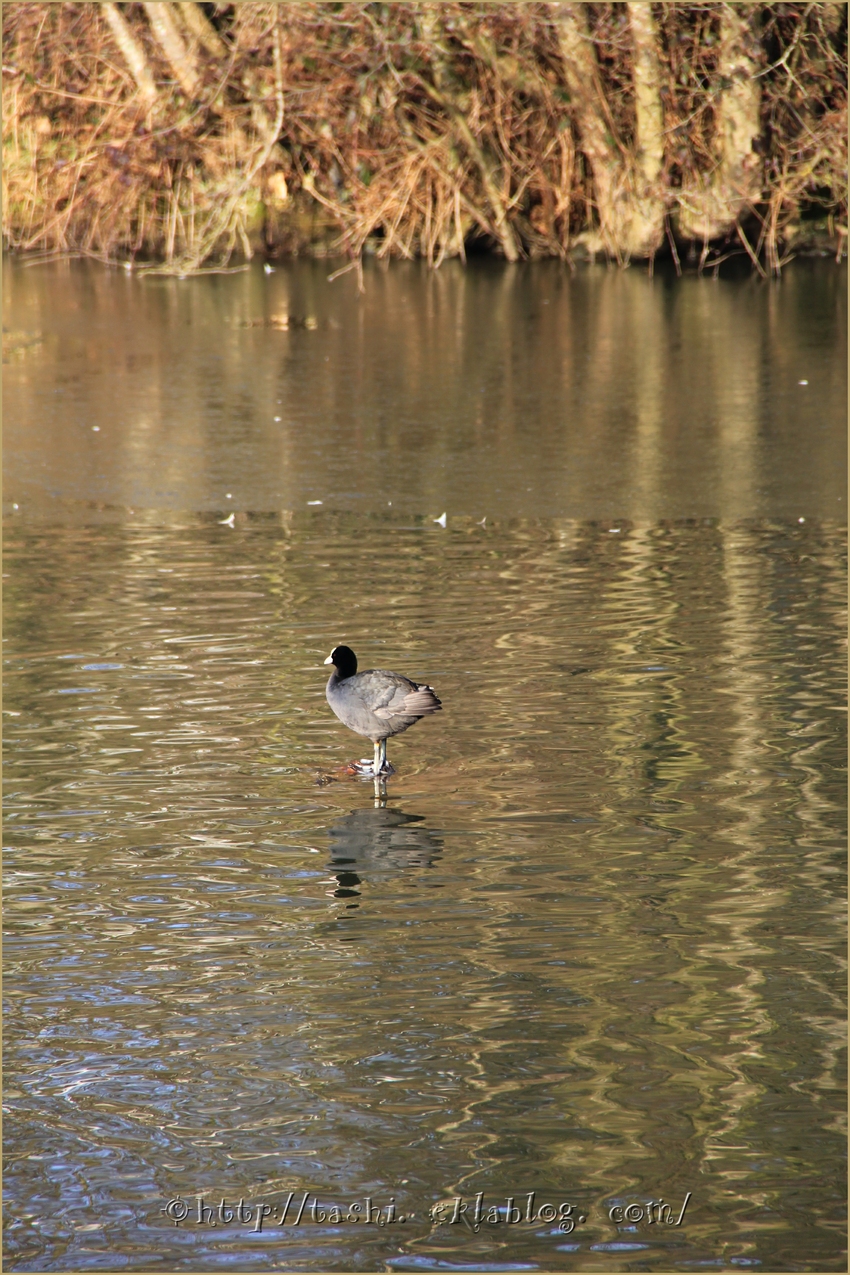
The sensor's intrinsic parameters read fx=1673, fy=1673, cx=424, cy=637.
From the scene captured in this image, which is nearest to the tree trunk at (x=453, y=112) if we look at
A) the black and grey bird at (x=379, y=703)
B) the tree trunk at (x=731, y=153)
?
the tree trunk at (x=731, y=153)

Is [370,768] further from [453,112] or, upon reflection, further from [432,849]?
[453,112]

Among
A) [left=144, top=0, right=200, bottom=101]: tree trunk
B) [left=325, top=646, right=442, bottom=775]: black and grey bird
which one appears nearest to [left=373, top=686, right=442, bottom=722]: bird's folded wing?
[left=325, top=646, right=442, bottom=775]: black and grey bird

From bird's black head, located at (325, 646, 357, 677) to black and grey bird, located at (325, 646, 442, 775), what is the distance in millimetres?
11

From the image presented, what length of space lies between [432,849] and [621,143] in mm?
15456

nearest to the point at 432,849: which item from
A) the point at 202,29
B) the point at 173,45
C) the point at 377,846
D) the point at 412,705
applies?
the point at 377,846

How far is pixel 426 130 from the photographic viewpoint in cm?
2000

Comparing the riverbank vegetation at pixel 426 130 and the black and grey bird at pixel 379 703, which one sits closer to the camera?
the black and grey bird at pixel 379 703

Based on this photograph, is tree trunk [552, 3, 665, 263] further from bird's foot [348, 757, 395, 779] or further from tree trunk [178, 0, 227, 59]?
bird's foot [348, 757, 395, 779]

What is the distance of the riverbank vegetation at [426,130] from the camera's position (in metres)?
18.7

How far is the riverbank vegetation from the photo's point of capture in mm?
18719

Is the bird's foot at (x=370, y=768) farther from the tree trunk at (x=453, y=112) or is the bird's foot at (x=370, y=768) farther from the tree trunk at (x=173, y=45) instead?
the tree trunk at (x=173, y=45)

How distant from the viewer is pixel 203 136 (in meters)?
20.7

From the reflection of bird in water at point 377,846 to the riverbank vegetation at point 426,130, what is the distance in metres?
14.4

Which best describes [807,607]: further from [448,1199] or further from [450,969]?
[448,1199]
